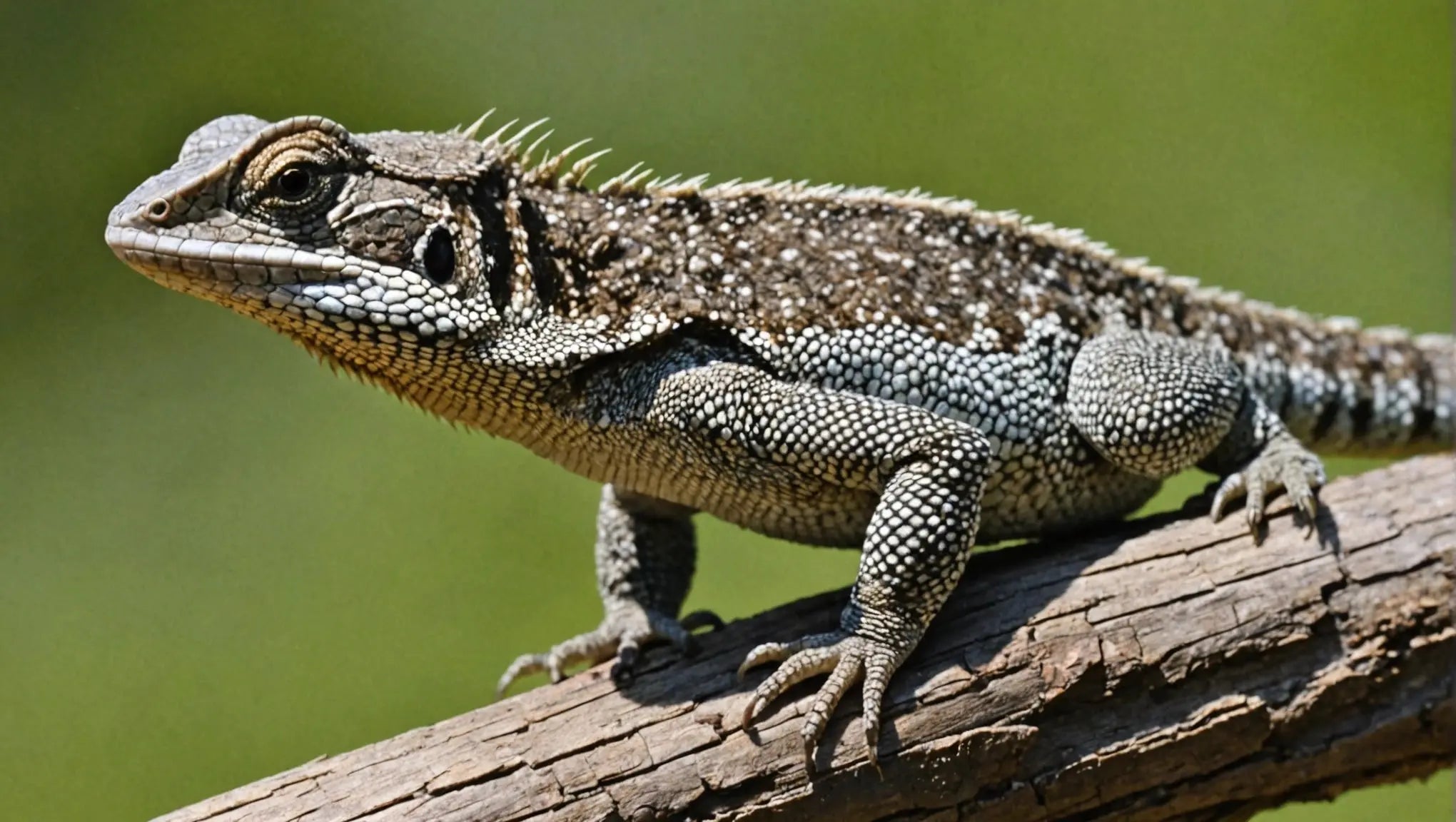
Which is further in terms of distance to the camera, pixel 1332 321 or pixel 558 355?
pixel 1332 321

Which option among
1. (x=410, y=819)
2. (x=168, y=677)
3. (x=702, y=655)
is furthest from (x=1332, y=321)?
(x=168, y=677)

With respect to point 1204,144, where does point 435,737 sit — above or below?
below

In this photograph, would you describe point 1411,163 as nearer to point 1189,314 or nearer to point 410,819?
point 1189,314

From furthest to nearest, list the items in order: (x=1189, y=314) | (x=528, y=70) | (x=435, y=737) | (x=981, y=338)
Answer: (x=528, y=70), (x=1189, y=314), (x=981, y=338), (x=435, y=737)

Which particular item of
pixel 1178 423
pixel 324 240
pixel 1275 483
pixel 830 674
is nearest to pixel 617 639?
pixel 830 674

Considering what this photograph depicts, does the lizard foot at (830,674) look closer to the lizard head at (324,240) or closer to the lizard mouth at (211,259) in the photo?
the lizard head at (324,240)

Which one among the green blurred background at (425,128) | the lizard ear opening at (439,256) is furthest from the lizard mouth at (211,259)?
the green blurred background at (425,128)
